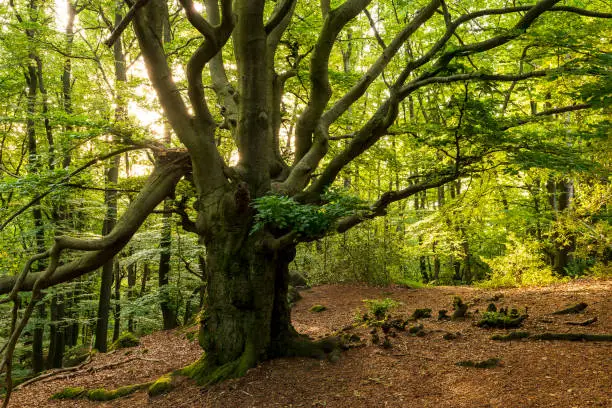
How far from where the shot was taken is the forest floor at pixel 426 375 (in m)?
3.72

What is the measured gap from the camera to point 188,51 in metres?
8.40

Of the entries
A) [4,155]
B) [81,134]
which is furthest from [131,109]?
[4,155]

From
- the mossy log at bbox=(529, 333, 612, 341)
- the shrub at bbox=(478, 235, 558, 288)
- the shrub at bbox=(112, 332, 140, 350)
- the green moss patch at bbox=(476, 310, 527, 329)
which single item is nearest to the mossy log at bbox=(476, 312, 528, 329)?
the green moss patch at bbox=(476, 310, 527, 329)

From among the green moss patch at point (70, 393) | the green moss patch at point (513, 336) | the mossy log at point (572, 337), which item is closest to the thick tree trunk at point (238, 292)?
the green moss patch at point (70, 393)

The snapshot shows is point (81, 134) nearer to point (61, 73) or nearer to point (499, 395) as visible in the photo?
point (499, 395)

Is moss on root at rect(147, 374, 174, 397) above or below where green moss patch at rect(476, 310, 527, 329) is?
below

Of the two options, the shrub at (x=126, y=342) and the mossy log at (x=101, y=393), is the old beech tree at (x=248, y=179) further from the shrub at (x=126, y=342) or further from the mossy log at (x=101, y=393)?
the shrub at (x=126, y=342)

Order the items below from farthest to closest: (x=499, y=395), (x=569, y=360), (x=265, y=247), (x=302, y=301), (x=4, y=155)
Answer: (x=4, y=155) → (x=302, y=301) → (x=265, y=247) → (x=569, y=360) → (x=499, y=395)

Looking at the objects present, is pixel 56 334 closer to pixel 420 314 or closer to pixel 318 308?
pixel 318 308

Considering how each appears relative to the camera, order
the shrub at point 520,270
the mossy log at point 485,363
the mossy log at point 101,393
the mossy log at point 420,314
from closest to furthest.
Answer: the mossy log at point 485,363 → the mossy log at point 101,393 → the mossy log at point 420,314 → the shrub at point 520,270

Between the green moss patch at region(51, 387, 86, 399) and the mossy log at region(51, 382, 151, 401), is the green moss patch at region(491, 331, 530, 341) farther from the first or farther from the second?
the green moss patch at region(51, 387, 86, 399)

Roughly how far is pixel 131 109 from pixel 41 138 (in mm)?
7851

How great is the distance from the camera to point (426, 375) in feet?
14.9

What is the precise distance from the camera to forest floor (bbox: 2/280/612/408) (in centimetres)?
372
